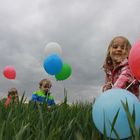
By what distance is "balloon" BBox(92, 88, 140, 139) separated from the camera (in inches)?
77.2

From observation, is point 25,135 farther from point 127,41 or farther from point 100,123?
point 127,41

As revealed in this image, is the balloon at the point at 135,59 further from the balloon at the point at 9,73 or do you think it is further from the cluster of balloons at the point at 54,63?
the balloon at the point at 9,73

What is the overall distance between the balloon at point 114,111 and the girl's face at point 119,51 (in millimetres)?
1197

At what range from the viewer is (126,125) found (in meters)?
1.96

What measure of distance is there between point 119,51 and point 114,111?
133 cm

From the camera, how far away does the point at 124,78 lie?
9.30 feet

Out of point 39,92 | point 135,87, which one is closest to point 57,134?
point 135,87

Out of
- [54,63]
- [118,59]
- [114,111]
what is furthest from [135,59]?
[54,63]

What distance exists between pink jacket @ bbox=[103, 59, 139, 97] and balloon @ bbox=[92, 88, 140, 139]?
0.63 meters

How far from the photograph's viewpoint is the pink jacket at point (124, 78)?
283cm

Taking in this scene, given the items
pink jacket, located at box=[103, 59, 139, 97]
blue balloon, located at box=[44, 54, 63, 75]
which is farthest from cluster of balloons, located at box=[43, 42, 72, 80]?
pink jacket, located at box=[103, 59, 139, 97]

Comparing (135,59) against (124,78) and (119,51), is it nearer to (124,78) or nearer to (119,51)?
(124,78)

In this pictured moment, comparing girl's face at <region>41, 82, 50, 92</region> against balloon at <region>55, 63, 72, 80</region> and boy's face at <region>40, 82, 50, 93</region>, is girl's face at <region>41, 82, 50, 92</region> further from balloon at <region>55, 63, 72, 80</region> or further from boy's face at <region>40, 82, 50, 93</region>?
balloon at <region>55, 63, 72, 80</region>

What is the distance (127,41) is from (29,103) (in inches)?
41.8
